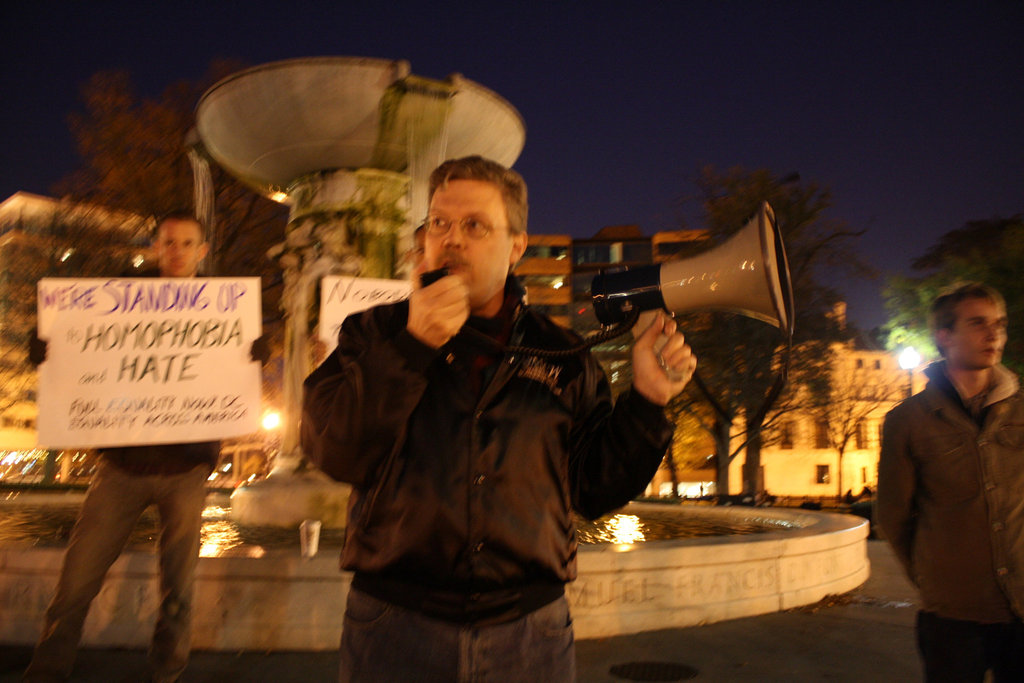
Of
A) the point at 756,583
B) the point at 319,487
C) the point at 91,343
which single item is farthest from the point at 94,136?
the point at 756,583

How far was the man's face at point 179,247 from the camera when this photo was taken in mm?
3855

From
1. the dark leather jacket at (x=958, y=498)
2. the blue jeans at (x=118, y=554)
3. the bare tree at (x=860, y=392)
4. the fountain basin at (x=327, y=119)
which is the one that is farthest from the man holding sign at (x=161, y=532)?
the bare tree at (x=860, y=392)

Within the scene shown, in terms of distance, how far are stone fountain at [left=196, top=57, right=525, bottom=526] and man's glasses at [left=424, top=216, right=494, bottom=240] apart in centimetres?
482

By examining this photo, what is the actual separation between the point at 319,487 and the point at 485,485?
558 cm

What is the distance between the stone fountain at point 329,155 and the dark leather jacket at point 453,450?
4.97 meters

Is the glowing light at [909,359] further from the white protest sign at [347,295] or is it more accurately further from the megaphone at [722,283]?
the megaphone at [722,283]

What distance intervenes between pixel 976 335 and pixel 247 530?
577cm

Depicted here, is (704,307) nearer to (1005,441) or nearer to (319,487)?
(1005,441)

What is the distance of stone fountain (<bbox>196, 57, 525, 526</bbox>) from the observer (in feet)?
20.9

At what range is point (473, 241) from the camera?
184 centimetres

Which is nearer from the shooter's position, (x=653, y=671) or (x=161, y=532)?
(x=161, y=532)

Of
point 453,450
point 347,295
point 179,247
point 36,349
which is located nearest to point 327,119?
point 347,295

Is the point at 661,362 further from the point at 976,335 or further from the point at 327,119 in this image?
the point at 327,119

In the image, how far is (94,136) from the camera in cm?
1903
